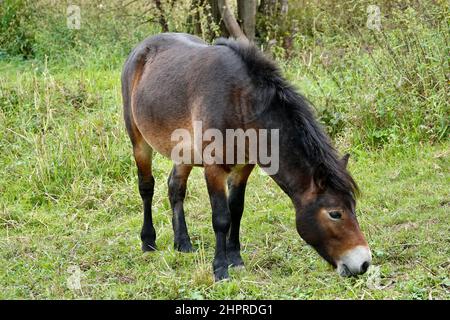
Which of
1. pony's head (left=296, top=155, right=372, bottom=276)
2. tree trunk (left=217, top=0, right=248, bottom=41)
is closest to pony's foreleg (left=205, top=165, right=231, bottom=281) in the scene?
pony's head (left=296, top=155, right=372, bottom=276)

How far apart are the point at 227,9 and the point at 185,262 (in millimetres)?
6140

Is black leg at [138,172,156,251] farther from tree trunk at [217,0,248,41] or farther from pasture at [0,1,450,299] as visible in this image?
tree trunk at [217,0,248,41]

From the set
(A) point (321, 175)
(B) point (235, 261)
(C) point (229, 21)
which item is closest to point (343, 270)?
(A) point (321, 175)

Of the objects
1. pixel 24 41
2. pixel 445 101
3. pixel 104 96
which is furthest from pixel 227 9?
pixel 445 101

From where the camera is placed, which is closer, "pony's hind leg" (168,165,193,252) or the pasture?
the pasture

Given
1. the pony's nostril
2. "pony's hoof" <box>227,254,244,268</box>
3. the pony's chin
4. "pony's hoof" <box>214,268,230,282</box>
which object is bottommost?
"pony's hoof" <box>227,254,244,268</box>

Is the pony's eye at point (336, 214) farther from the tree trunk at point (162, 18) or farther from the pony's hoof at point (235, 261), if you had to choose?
the tree trunk at point (162, 18)

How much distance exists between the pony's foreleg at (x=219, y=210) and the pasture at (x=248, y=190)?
A: 0.33 ft

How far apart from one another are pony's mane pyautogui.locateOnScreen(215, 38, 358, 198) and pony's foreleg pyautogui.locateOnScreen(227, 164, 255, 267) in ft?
2.39

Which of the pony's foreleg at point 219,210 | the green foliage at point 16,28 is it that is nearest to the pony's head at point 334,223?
the pony's foreleg at point 219,210

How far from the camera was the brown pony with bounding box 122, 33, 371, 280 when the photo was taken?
4.69 metres

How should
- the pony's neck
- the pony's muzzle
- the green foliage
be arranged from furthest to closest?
the green foliage
the pony's neck
the pony's muzzle

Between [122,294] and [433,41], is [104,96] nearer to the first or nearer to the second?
[433,41]

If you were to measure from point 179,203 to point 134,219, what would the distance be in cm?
91
